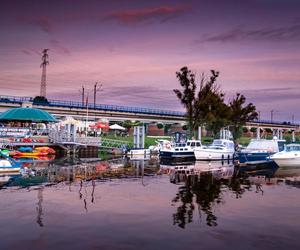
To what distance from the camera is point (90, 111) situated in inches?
3393

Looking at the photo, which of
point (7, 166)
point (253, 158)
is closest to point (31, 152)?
point (7, 166)

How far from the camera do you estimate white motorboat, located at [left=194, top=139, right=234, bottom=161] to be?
2047 inches

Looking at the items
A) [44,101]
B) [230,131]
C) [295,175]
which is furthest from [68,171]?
[230,131]

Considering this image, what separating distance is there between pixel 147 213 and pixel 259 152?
34190mm

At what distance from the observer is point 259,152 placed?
49969 millimetres

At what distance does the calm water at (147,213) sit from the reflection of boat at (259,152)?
17222 millimetres

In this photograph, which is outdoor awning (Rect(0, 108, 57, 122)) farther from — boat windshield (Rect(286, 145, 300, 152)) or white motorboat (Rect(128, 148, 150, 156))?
boat windshield (Rect(286, 145, 300, 152))

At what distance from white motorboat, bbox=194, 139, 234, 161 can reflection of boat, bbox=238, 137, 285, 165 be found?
297 centimetres

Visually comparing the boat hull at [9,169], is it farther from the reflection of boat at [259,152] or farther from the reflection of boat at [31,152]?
the reflection of boat at [259,152]

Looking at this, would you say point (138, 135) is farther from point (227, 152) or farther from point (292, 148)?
point (292, 148)

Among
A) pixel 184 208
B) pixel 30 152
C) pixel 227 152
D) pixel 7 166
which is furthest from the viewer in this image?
pixel 30 152

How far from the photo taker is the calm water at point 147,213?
14.2 meters

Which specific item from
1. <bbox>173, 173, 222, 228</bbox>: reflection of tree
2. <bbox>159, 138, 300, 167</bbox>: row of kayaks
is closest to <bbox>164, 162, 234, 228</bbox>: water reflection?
<bbox>173, 173, 222, 228</bbox>: reflection of tree

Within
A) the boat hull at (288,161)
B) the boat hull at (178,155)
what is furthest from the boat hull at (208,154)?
the boat hull at (288,161)
